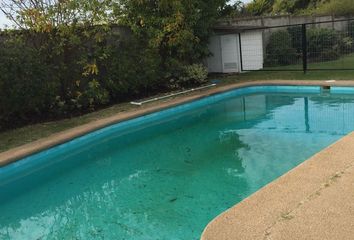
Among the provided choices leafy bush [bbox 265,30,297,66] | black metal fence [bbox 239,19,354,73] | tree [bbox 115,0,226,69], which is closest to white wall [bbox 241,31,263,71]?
black metal fence [bbox 239,19,354,73]

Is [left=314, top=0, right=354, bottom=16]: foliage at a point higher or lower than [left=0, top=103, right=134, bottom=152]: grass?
higher

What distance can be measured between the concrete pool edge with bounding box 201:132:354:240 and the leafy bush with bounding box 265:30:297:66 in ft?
36.4

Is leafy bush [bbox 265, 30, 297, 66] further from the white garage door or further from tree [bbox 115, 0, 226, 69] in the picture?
tree [bbox 115, 0, 226, 69]

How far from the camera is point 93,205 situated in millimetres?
5305

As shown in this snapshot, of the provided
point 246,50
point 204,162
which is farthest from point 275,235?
point 246,50

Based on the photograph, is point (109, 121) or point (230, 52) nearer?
point (109, 121)

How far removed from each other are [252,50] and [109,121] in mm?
7715

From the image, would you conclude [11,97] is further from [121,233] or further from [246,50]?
[246,50]

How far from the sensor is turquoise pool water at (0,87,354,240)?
4.68 metres

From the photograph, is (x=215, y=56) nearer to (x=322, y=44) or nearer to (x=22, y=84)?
(x=322, y=44)

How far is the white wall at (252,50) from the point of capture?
14266 mm

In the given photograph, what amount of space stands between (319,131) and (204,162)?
241 cm

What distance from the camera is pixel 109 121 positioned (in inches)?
332

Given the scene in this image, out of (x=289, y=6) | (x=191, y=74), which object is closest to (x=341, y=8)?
(x=289, y=6)
